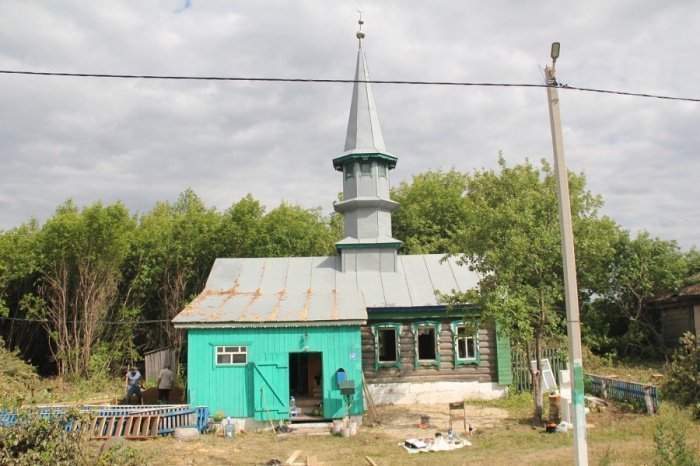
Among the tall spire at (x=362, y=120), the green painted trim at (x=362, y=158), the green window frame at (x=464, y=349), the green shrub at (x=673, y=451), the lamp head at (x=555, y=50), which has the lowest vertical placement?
the green shrub at (x=673, y=451)

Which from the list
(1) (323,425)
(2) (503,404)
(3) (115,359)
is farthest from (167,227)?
(2) (503,404)

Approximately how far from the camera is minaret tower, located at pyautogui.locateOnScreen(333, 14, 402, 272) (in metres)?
21.8

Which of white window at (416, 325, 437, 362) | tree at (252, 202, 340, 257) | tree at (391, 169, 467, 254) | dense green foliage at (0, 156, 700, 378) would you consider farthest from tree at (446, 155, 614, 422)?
tree at (391, 169, 467, 254)

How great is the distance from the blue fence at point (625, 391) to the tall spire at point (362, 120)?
437 inches

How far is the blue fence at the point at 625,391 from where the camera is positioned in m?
15.4

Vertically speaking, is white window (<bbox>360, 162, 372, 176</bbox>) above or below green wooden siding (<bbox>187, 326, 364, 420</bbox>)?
above

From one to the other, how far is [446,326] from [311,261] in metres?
5.91

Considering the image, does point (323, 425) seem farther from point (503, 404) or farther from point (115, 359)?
point (115, 359)

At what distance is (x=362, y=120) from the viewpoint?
75.5ft

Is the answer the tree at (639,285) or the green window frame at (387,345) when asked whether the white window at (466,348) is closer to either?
the green window frame at (387,345)

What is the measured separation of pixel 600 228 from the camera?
16.3 meters

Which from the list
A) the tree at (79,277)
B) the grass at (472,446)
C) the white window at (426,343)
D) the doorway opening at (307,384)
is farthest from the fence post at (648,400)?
the tree at (79,277)

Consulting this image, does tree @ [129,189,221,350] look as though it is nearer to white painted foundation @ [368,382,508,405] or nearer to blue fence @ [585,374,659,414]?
white painted foundation @ [368,382,508,405]

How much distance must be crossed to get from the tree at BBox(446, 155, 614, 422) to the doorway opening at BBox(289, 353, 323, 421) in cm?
515
